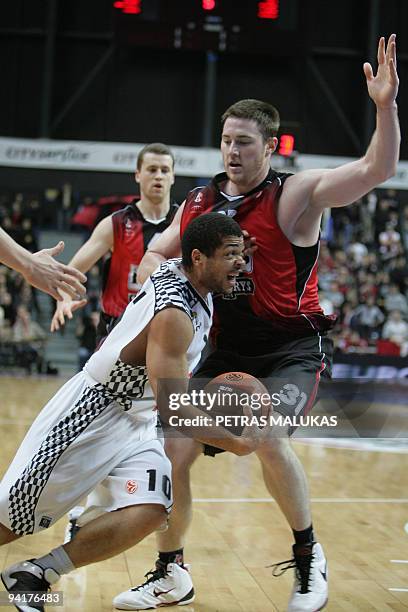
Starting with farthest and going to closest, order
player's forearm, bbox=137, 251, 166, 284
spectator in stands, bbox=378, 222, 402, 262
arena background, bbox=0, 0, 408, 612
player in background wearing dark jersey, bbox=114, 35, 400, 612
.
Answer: spectator in stands, bbox=378, 222, 402, 262, arena background, bbox=0, 0, 408, 612, player's forearm, bbox=137, 251, 166, 284, player in background wearing dark jersey, bbox=114, 35, 400, 612

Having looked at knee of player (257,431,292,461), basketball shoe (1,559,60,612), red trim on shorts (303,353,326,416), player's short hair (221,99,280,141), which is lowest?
basketball shoe (1,559,60,612)

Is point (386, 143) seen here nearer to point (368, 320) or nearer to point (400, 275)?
point (368, 320)

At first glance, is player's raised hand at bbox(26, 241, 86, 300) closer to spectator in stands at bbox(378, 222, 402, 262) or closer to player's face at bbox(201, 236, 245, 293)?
player's face at bbox(201, 236, 245, 293)

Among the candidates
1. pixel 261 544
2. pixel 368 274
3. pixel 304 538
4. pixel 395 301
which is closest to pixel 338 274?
pixel 368 274

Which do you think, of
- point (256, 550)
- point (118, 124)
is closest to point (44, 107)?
point (118, 124)

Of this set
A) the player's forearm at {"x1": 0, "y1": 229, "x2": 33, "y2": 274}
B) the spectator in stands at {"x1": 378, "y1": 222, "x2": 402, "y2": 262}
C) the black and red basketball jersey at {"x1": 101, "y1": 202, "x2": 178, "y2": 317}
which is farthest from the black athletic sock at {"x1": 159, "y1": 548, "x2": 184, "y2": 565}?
the spectator in stands at {"x1": 378, "y1": 222, "x2": 402, "y2": 262}

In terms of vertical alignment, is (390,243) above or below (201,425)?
below

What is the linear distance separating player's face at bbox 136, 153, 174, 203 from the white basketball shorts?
267 cm

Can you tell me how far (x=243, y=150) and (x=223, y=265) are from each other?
0.93 m

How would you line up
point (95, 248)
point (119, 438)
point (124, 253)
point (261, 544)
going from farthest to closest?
point (124, 253), point (95, 248), point (261, 544), point (119, 438)

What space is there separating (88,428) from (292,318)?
121cm

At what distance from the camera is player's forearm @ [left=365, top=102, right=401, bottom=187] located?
383 cm

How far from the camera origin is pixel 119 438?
3.69 metres

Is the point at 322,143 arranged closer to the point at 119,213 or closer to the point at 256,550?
the point at 119,213
